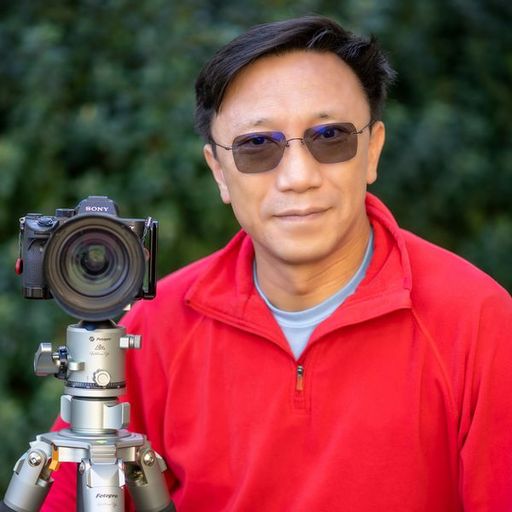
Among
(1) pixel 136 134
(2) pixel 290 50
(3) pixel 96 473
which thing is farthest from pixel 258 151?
(1) pixel 136 134

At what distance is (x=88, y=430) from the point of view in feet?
7.69

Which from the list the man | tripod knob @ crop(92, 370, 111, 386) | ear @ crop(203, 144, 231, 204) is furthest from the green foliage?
tripod knob @ crop(92, 370, 111, 386)

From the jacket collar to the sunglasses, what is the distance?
0.23 m

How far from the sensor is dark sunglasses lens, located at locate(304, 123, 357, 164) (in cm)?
264

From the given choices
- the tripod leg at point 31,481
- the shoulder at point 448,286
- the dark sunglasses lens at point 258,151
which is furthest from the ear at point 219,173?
the tripod leg at point 31,481

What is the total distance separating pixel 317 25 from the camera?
273 centimetres

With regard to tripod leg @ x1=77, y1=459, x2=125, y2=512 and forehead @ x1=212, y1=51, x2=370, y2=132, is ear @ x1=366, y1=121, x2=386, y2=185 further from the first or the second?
tripod leg @ x1=77, y1=459, x2=125, y2=512

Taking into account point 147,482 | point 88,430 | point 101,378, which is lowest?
point 147,482

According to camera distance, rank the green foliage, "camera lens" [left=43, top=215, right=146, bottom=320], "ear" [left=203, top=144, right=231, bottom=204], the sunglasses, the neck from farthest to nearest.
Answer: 1. the green foliage
2. "ear" [left=203, top=144, right=231, bottom=204]
3. the neck
4. the sunglasses
5. "camera lens" [left=43, top=215, right=146, bottom=320]

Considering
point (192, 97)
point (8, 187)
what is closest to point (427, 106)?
point (192, 97)

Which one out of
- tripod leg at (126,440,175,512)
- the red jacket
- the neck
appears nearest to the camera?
tripod leg at (126,440,175,512)

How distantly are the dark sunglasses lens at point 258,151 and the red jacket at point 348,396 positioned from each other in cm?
30

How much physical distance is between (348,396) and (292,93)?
26.0 inches

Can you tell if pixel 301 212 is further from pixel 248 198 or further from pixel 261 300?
pixel 261 300
